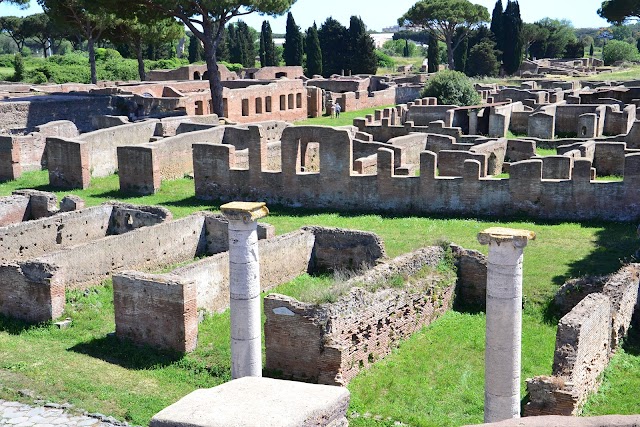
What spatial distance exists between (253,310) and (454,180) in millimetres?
11462

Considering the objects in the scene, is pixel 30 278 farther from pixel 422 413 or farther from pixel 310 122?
pixel 310 122

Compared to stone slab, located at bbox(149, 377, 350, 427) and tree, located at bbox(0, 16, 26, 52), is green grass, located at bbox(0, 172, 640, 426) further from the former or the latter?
tree, located at bbox(0, 16, 26, 52)

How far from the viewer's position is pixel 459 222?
2228 cm

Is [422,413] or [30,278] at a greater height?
[30,278]

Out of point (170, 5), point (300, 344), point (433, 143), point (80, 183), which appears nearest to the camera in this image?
point (300, 344)

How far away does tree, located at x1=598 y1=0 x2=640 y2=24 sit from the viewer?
58375 millimetres

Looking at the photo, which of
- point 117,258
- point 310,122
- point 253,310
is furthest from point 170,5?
point 253,310

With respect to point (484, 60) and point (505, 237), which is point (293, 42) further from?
Result: point (505, 237)

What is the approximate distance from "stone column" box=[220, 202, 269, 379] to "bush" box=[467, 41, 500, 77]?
5740 cm

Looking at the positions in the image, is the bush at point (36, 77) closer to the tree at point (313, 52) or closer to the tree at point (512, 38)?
the tree at point (313, 52)

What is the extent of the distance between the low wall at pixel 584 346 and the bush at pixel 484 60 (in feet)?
178

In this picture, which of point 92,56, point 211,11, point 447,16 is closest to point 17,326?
point 211,11

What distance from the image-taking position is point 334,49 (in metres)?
66.5

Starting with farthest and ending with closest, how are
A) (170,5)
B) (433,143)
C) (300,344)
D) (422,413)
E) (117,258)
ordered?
(170,5)
(433,143)
(117,258)
(300,344)
(422,413)
